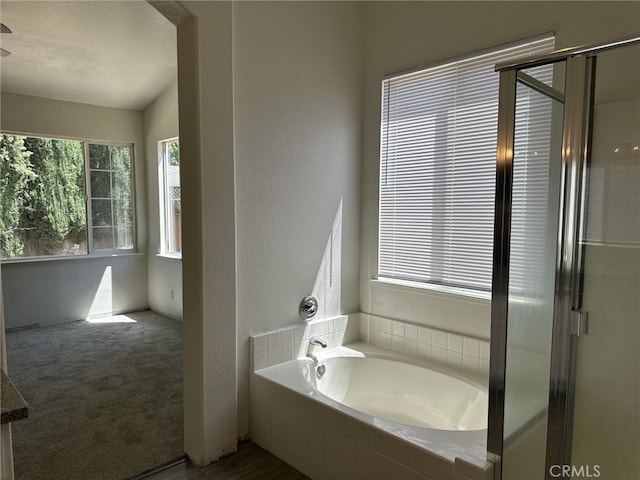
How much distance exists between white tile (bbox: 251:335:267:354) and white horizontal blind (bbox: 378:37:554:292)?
37.5 inches

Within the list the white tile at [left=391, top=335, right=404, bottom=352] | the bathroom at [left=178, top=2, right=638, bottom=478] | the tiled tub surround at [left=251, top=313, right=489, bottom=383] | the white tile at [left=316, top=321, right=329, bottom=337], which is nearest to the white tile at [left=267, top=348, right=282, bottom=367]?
the tiled tub surround at [left=251, top=313, right=489, bottom=383]

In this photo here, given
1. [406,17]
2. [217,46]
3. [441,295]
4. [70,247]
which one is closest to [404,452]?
[441,295]

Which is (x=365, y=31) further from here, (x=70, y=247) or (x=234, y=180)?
(x=70, y=247)

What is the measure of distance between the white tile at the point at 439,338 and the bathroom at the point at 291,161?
48mm

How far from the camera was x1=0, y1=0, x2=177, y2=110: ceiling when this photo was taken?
328 cm

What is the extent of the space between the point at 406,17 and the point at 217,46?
124 cm

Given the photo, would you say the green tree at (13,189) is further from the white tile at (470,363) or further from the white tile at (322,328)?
the white tile at (470,363)

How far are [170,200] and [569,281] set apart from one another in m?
4.58

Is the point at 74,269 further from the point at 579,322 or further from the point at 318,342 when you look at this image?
the point at 579,322

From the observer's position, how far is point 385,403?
9.07 feet

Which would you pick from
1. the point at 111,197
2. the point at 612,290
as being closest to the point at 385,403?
the point at 612,290

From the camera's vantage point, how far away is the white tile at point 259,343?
2.52 metres

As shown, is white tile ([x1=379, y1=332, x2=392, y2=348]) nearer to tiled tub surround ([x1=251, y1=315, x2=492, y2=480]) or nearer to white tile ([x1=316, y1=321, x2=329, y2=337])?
tiled tub surround ([x1=251, y1=315, x2=492, y2=480])

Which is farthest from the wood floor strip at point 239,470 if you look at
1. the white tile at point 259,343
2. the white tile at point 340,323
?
the white tile at point 340,323
